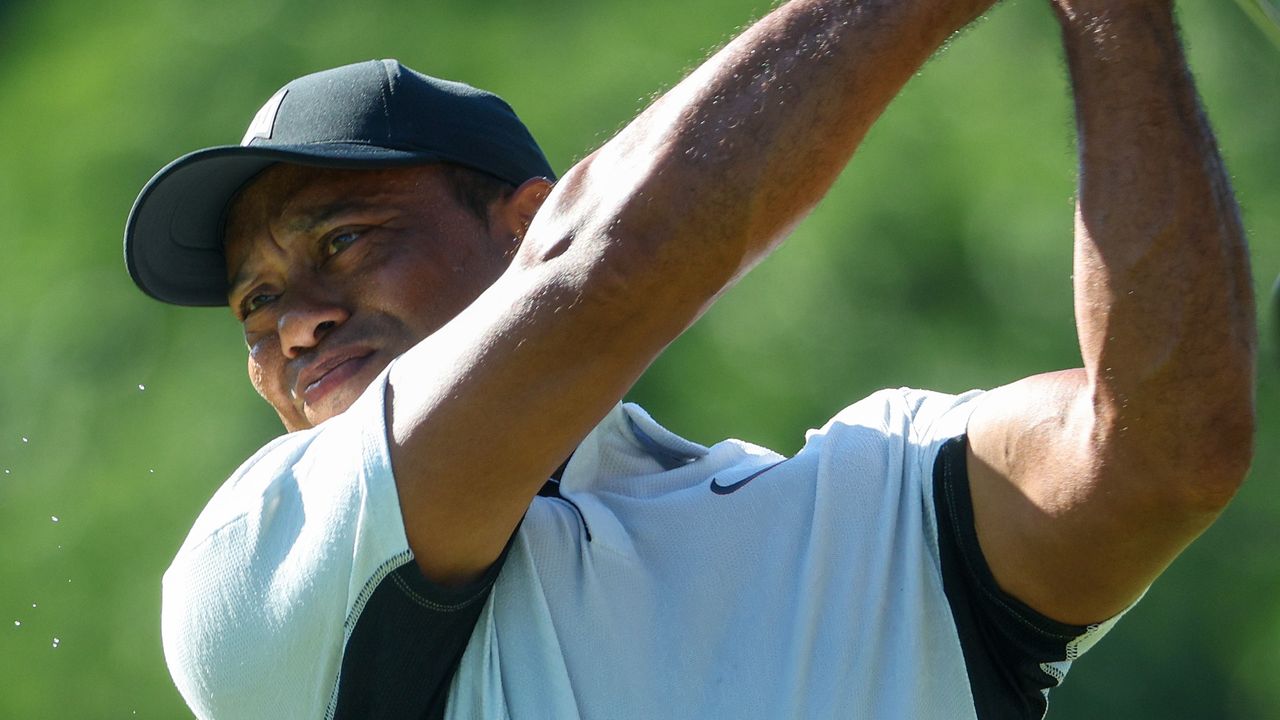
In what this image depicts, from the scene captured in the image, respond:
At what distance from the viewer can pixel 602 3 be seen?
12.8 feet

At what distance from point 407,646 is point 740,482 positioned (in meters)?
0.38

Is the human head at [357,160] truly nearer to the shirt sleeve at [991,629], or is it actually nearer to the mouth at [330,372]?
the mouth at [330,372]

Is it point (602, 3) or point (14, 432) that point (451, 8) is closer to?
point (602, 3)

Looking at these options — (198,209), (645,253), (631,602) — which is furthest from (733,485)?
(198,209)

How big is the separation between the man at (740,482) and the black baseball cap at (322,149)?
1.39ft

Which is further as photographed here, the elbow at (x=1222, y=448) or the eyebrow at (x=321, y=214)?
the eyebrow at (x=321, y=214)

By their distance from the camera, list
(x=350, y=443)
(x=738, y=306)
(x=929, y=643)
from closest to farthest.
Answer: (x=350, y=443) → (x=929, y=643) → (x=738, y=306)

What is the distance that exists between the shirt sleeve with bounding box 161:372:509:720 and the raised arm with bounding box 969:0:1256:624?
50 cm

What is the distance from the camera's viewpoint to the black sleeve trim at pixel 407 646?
1183mm

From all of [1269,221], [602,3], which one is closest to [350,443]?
[1269,221]

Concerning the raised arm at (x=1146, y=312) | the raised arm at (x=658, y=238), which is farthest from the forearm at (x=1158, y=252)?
the raised arm at (x=658, y=238)

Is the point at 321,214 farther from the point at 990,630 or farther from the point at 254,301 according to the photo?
the point at 990,630

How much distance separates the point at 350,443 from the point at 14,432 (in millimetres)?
3020

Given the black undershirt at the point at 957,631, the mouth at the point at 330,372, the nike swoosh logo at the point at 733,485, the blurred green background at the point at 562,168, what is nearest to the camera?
the black undershirt at the point at 957,631
